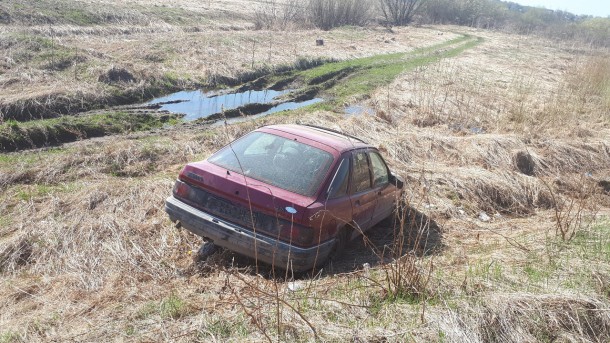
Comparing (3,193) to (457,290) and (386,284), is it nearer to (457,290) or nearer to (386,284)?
(386,284)

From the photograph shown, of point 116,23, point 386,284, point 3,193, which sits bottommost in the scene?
point 3,193

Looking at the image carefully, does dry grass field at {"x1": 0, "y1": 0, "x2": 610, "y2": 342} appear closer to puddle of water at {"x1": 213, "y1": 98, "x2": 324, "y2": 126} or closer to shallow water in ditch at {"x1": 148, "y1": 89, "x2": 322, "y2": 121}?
shallow water in ditch at {"x1": 148, "y1": 89, "x2": 322, "y2": 121}

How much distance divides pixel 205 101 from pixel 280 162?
998 cm

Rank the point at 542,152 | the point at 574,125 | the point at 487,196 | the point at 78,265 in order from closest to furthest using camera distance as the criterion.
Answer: the point at 78,265
the point at 487,196
the point at 542,152
the point at 574,125

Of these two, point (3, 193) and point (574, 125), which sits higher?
point (574, 125)

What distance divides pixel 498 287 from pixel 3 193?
260 inches

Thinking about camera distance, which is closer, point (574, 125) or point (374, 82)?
point (574, 125)

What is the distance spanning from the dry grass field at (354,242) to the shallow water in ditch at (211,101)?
91 centimetres

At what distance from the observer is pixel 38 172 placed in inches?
301

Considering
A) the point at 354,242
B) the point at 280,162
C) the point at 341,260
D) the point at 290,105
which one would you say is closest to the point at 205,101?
the point at 290,105

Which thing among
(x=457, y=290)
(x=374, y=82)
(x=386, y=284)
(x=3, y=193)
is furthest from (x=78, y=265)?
(x=374, y=82)

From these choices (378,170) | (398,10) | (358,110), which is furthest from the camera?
(398,10)

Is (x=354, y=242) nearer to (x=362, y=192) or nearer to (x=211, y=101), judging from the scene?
(x=362, y=192)

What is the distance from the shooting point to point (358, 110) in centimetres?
1434
